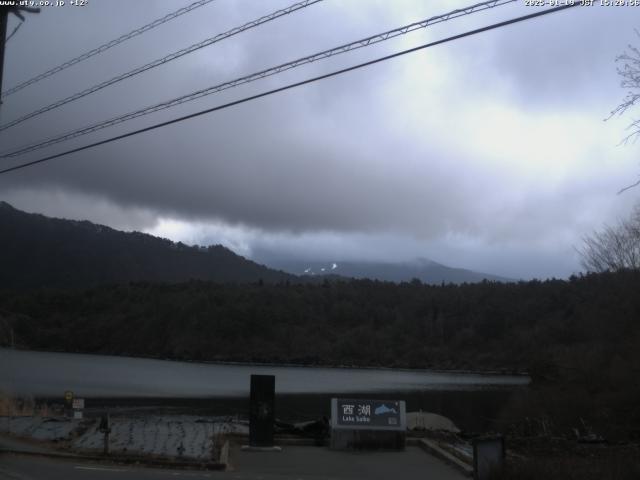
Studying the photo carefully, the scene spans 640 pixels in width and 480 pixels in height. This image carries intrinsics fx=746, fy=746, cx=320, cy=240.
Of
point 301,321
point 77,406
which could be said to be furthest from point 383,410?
point 301,321

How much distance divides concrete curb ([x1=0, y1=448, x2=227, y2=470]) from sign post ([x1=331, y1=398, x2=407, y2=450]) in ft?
13.7

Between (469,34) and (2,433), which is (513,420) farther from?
(469,34)

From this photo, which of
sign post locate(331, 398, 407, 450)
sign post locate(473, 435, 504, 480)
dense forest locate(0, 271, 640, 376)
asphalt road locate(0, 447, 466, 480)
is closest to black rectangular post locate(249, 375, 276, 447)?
asphalt road locate(0, 447, 466, 480)

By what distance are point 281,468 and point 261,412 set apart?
2.28 meters

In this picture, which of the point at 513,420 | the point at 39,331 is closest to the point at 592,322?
the point at 513,420

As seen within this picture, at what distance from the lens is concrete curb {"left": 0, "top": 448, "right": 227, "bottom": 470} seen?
16656 mm

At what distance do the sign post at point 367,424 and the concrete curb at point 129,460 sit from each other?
13.7 ft

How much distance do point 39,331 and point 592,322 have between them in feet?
464

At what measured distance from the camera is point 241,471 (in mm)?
16578

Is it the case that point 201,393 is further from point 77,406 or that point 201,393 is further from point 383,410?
point 383,410

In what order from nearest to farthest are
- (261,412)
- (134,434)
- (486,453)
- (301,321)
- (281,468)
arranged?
(486,453) → (281,468) → (261,412) → (134,434) → (301,321)

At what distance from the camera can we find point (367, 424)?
2019cm

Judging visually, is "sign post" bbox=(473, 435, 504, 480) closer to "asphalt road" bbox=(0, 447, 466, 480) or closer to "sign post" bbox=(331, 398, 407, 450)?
"asphalt road" bbox=(0, 447, 466, 480)

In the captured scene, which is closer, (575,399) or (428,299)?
(575,399)
